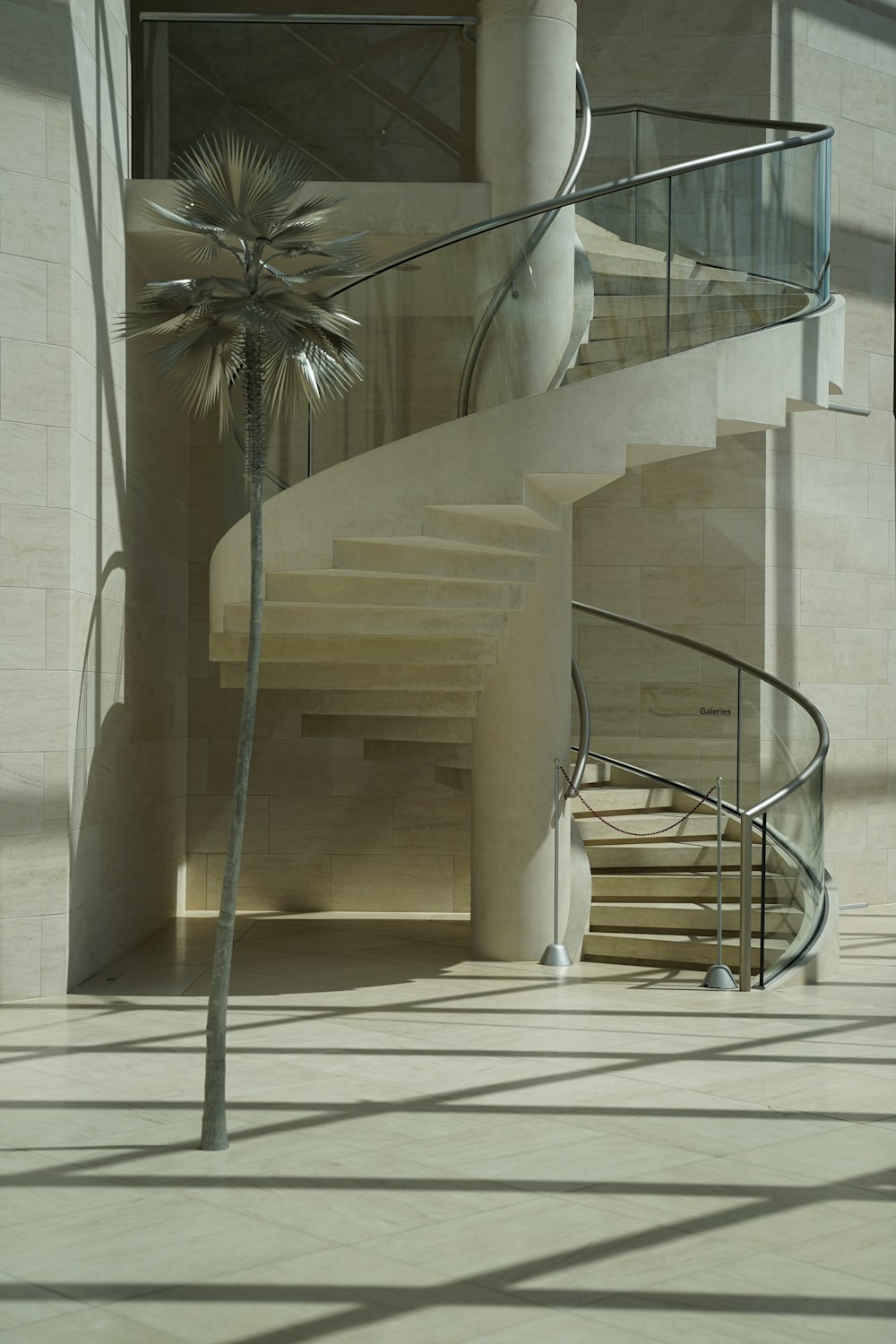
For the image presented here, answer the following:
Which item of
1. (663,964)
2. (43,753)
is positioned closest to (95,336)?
(43,753)

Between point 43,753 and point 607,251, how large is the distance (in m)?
3.82

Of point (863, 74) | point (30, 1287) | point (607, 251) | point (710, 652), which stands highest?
point (863, 74)

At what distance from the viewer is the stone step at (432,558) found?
751 cm

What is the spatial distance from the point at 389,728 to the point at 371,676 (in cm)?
57

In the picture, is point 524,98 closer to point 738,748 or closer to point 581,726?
point 581,726

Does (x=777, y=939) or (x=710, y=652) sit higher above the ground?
(x=710, y=652)

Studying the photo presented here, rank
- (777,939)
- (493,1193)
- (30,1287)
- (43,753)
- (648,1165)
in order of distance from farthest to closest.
A: (777,939) < (43,753) < (648,1165) < (493,1193) < (30,1287)

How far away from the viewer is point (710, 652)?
30.5 ft

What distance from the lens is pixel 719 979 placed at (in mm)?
7895

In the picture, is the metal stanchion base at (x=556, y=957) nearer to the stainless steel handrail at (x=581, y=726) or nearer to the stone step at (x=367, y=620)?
the stainless steel handrail at (x=581, y=726)

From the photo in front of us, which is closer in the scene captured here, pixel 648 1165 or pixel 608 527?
pixel 648 1165

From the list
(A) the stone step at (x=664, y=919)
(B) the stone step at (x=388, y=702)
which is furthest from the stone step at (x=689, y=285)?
(A) the stone step at (x=664, y=919)

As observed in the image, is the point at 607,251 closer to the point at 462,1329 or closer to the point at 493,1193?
the point at 493,1193

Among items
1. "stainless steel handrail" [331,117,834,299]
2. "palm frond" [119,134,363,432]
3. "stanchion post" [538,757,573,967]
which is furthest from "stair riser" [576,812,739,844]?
"palm frond" [119,134,363,432]
